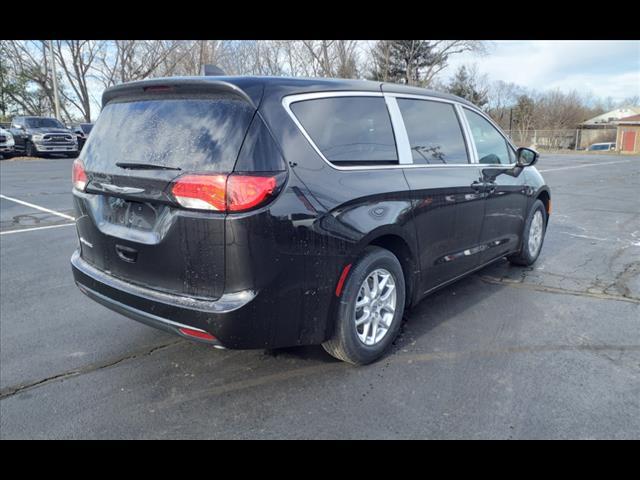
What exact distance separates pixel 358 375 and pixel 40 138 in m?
24.1

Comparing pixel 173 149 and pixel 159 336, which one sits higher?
pixel 173 149

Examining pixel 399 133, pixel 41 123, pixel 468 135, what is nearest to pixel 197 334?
pixel 399 133

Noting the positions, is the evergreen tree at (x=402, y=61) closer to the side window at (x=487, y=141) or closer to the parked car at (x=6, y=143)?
the parked car at (x=6, y=143)

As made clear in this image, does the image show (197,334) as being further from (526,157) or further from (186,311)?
(526,157)

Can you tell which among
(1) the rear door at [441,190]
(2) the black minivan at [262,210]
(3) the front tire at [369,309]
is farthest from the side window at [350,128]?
(3) the front tire at [369,309]

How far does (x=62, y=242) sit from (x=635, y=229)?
8888mm

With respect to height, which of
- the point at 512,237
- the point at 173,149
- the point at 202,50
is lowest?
the point at 512,237

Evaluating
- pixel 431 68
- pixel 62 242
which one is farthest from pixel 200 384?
pixel 431 68

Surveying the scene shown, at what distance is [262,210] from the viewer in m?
2.51

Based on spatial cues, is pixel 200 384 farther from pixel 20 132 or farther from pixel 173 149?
pixel 20 132

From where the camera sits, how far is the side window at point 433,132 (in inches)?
143

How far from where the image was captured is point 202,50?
35656mm

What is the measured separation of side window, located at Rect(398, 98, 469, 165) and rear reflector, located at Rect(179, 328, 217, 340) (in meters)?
2.01

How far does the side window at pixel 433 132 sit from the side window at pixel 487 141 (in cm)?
28
